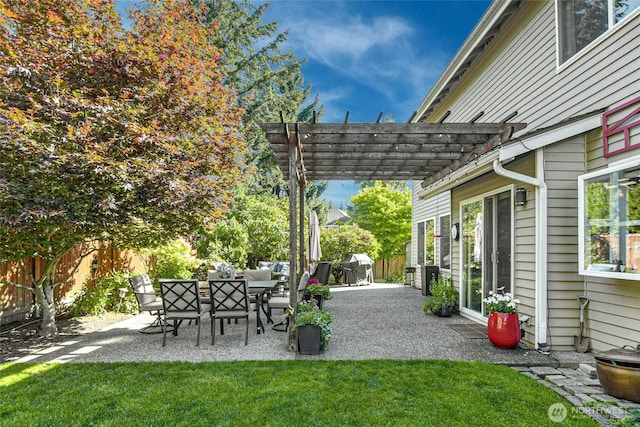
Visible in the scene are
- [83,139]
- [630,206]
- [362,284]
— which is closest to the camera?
[630,206]

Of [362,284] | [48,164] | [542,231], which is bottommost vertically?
[362,284]

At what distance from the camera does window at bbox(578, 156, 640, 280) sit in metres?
3.76

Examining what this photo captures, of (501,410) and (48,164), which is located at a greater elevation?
(48,164)

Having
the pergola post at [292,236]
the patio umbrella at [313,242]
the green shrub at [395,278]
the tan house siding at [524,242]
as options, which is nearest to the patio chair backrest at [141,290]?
the pergola post at [292,236]

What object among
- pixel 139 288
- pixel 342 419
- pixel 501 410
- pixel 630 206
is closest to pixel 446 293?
pixel 630 206

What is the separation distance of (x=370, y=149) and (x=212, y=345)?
3.71 m

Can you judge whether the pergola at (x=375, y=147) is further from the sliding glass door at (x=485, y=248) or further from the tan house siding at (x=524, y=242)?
the sliding glass door at (x=485, y=248)

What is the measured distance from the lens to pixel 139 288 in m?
6.13

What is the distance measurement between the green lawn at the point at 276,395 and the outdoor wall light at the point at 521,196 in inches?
88.9

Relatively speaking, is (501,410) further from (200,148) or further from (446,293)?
(200,148)
